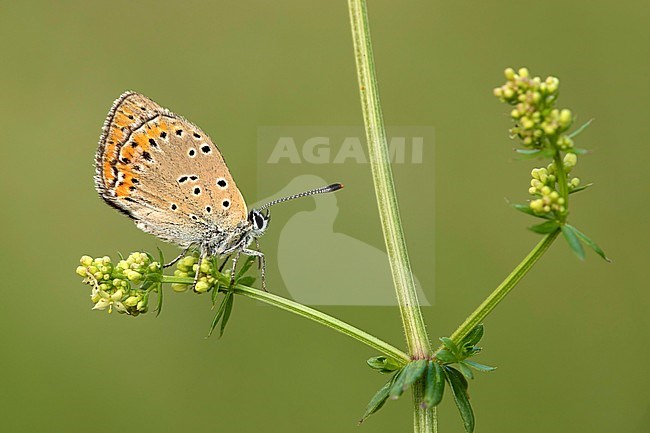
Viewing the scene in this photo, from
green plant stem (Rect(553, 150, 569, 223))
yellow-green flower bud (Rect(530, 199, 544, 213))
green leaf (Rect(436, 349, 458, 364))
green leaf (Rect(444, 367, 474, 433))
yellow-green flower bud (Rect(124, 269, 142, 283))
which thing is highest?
green plant stem (Rect(553, 150, 569, 223))

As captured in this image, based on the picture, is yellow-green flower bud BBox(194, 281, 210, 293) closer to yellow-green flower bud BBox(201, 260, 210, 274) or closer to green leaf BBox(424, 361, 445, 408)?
yellow-green flower bud BBox(201, 260, 210, 274)

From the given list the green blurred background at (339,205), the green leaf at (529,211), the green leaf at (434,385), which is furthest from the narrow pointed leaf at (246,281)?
the green blurred background at (339,205)

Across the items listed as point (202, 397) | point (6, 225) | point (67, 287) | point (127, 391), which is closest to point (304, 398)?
point (202, 397)

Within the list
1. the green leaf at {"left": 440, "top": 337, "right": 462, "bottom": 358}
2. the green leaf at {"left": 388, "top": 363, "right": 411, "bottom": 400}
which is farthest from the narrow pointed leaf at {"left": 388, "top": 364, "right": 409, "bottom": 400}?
the green leaf at {"left": 440, "top": 337, "right": 462, "bottom": 358}

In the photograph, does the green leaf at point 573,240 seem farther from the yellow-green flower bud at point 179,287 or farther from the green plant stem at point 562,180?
the yellow-green flower bud at point 179,287

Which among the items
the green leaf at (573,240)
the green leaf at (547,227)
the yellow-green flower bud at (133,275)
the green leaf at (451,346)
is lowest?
the green leaf at (451,346)

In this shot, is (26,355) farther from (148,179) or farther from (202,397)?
(148,179)
